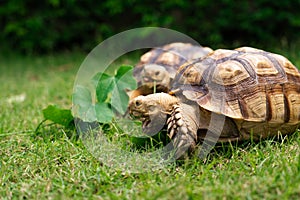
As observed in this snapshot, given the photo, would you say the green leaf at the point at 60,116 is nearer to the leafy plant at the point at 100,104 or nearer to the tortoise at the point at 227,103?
the leafy plant at the point at 100,104

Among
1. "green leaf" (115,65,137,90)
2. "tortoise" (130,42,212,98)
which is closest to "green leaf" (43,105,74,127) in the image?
"green leaf" (115,65,137,90)

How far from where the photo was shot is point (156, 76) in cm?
318

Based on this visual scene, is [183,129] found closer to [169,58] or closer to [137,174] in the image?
[137,174]

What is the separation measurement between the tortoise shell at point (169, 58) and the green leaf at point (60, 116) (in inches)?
29.5

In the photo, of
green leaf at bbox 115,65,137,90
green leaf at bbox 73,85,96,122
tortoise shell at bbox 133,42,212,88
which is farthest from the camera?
tortoise shell at bbox 133,42,212,88

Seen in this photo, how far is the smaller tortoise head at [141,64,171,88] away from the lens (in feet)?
10.3

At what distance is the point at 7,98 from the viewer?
409 centimetres

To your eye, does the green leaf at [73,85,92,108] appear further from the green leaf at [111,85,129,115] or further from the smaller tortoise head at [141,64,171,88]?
the smaller tortoise head at [141,64,171,88]

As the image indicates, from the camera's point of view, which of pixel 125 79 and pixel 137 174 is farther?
pixel 125 79

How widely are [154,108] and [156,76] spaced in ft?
3.17

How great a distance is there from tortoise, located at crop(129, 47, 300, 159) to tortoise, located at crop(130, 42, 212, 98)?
73cm

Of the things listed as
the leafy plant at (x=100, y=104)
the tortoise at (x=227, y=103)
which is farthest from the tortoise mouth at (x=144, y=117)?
the leafy plant at (x=100, y=104)

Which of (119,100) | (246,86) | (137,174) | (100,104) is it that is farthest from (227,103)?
(100,104)

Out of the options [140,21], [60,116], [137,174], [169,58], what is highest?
[140,21]
